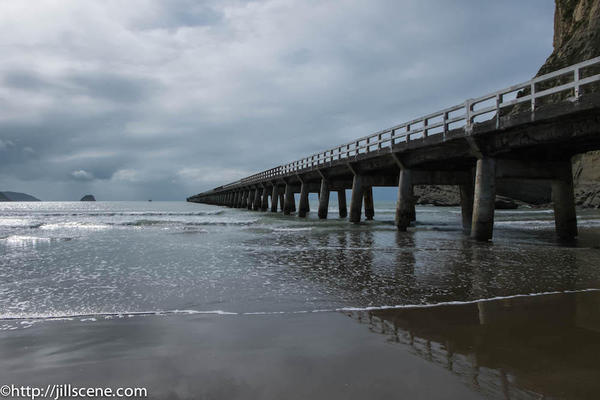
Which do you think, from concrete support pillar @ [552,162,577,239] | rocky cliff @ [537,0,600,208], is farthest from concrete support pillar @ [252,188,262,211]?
concrete support pillar @ [552,162,577,239]

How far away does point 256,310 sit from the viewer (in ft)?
16.1

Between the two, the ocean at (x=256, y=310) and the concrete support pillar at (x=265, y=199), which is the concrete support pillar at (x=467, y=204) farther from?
the concrete support pillar at (x=265, y=199)

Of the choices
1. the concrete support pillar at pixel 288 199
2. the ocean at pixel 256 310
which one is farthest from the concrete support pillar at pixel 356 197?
the concrete support pillar at pixel 288 199

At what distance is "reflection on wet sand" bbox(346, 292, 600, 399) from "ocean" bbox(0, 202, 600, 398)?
0.15 feet

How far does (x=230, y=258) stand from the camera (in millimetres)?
9578

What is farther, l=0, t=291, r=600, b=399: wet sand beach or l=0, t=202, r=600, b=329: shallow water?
l=0, t=202, r=600, b=329: shallow water

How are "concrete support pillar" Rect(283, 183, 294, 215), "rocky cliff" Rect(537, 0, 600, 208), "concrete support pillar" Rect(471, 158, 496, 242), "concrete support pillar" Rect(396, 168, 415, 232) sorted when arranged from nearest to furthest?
"concrete support pillar" Rect(471, 158, 496, 242)
"concrete support pillar" Rect(396, 168, 415, 232)
"concrete support pillar" Rect(283, 183, 294, 215)
"rocky cliff" Rect(537, 0, 600, 208)

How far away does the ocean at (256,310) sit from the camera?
114 inches

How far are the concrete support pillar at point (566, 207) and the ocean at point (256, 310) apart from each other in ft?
13.8

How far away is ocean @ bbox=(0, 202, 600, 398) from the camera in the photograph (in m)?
2.90

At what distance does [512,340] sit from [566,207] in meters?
12.9

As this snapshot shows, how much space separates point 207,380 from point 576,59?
5913cm

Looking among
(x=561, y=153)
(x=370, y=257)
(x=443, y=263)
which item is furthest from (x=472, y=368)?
(x=561, y=153)

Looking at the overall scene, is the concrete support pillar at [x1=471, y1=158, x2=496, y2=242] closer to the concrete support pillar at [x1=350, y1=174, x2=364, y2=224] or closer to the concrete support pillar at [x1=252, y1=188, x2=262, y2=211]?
the concrete support pillar at [x1=350, y1=174, x2=364, y2=224]
